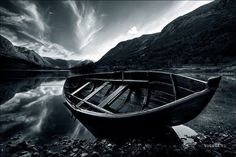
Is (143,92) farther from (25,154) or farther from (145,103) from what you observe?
(25,154)

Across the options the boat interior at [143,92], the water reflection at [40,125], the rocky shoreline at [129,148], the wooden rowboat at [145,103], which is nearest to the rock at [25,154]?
the rocky shoreline at [129,148]

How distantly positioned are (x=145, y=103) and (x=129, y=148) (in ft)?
6.36

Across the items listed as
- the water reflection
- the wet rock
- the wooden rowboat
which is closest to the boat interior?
the wooden rowboat

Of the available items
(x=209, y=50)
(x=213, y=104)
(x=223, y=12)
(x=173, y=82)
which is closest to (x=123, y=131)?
(x=173, y=82)

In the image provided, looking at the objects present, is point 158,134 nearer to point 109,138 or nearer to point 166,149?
point 166,149

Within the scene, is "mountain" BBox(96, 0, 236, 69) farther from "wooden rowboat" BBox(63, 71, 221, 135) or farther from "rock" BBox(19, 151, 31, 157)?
"rock" BBox(19, 151, 31, 157)

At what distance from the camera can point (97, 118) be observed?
4.25 m

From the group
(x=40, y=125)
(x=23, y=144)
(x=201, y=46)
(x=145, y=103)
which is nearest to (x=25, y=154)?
(x=23, y=144)

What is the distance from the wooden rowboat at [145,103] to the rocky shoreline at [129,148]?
59 centimetres

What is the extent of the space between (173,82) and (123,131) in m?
2.86

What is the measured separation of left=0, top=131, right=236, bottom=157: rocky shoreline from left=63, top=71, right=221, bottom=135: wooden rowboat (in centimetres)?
59

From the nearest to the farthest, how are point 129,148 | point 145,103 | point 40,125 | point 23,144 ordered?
point 129,148 → point 23,144 → point 145,103 → point 40,125

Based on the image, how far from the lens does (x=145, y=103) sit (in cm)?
554

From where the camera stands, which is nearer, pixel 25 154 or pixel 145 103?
pixel 25 154
